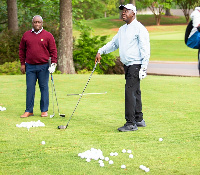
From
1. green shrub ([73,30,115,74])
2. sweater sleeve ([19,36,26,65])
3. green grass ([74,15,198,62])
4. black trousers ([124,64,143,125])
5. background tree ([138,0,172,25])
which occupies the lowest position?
green grass ([74,15,198,62])

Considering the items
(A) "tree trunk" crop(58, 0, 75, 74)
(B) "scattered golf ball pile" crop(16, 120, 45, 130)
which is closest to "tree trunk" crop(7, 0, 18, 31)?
(A) "tree trunk" crop(58, 0, 75, 74)

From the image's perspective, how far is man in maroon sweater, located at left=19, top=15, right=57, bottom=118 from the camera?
8.85 meters

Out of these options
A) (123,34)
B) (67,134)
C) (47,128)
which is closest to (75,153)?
(67,134)

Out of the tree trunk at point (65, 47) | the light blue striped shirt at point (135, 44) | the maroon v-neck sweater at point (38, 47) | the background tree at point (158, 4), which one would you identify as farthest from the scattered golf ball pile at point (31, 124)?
the background tree at point (158, 4)

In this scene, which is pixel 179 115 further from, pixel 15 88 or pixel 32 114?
pixel 15 88

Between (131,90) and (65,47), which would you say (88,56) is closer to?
(65,47)

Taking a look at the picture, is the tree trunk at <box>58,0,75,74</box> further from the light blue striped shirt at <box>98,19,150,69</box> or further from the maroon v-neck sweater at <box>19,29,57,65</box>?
the light blue striped shirt at <box>98,19,150,69</box>

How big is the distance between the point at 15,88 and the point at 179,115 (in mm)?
6351

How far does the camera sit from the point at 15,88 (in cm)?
1412

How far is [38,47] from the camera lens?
8859 millimetres

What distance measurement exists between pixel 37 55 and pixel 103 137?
8.01 ft

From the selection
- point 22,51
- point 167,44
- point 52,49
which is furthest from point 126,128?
point 167,44

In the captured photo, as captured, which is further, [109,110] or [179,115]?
[109,110]

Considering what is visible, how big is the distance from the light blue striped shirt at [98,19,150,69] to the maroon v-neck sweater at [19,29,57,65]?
5.99 feet
